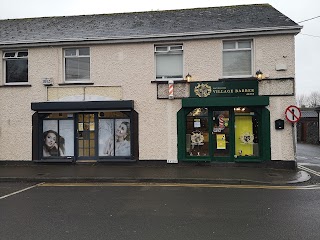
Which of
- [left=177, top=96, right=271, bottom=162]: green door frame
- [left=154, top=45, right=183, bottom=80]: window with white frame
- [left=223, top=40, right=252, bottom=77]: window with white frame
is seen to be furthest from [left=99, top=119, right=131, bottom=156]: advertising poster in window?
[left=223, top=40, right=252, bottom=77]: window with white frame

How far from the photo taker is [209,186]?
878 centimetres

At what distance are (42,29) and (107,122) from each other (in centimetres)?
588

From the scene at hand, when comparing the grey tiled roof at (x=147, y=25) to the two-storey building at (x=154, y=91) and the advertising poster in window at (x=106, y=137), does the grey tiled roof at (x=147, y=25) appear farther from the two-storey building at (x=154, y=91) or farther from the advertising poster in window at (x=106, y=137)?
the advertising poster in window at (x=106, y=137)

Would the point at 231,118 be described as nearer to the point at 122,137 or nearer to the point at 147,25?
the point at 122,137

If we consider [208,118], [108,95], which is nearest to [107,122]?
[108,95]

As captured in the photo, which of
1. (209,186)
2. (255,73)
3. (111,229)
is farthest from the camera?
(255,73)

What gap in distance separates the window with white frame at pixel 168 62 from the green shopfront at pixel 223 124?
103 cm

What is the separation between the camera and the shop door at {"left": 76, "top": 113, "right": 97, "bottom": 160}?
1292 centimetres

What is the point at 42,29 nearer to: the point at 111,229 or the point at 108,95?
the point at 108,95

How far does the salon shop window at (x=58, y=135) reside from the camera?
13.0 meters

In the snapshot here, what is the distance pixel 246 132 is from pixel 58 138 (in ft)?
27.4

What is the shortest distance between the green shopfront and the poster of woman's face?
4.96 m

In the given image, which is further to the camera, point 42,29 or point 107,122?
point 42,29

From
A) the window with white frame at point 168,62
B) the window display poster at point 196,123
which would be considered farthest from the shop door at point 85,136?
the window display poster at point 196,123
